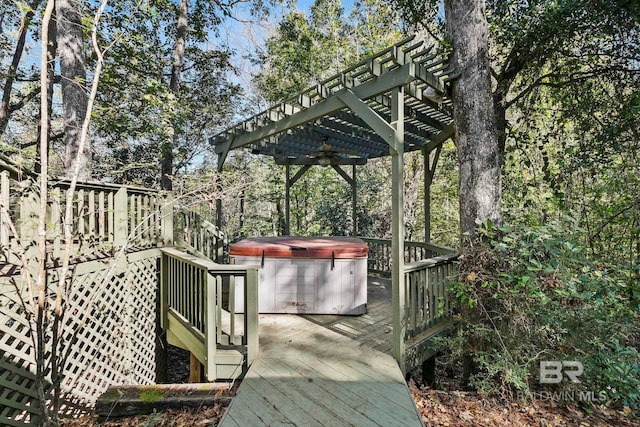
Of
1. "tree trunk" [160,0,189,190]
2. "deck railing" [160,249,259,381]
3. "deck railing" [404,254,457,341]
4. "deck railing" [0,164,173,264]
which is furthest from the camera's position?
"tree trunk" [160,0,189,190]

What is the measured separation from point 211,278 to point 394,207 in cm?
199

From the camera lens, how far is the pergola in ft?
10.6

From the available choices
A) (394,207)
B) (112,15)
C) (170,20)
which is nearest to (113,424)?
(394,207)

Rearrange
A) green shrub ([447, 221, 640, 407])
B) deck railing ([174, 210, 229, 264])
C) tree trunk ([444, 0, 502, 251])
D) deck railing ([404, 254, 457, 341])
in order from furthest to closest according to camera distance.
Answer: deck railing ([174, 210, 229, 264]) → tree trunk ([444, 0, 502, 251]) → deck railing ([404, 254, 457, 341]) → green shrub ([447, 221, 640, 407])

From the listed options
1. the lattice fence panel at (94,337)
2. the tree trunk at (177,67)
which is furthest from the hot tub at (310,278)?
the tree trunk at (177,67)

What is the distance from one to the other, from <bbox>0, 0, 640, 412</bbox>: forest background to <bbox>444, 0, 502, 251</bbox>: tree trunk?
0.37 meters

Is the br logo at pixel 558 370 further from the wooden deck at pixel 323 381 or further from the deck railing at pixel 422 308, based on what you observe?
the wooden deck at pixel 323 381

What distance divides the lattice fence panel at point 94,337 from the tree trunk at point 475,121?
3893 mm

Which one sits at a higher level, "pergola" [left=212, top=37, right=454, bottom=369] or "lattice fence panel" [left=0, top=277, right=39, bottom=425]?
"pergola" [left=212, top=37, right=454, bottom=369]

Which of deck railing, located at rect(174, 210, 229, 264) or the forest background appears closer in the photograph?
the forest background

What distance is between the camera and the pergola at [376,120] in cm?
323

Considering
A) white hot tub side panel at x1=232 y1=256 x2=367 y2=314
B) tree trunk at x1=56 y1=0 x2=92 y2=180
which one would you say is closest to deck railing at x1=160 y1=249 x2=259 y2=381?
white hot tub side panel at x1=232 y1=256 x2=367 y2=314

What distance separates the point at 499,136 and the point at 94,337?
6082 mm

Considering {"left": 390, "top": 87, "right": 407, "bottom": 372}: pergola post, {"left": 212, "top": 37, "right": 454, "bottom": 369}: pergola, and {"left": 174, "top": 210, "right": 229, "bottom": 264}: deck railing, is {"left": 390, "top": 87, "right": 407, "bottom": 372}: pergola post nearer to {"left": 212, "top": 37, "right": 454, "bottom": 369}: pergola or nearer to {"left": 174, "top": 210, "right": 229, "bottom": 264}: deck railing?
{"left": 212, "top": 37, "right": 454, "bottom": 369}: pergola
